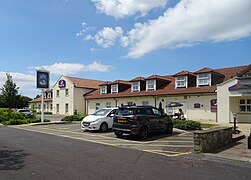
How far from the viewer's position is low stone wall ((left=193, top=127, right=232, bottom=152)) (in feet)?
30.4

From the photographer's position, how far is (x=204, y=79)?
88.0 ft

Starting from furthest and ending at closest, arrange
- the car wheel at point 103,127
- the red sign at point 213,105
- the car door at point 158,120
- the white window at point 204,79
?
the white window at point 204,79 → the red sign at point 213,105 → the car wheel at point 103,127 → the car door at point 158,120

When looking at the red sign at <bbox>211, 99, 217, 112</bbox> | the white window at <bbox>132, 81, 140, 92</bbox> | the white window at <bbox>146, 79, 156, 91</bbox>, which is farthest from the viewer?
the white window at <bbox>132, 81, 140, 92</bbox>

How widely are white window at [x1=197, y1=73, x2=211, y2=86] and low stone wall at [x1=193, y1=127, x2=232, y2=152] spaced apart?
1610 centimetres

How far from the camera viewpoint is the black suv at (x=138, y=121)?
12.7 m

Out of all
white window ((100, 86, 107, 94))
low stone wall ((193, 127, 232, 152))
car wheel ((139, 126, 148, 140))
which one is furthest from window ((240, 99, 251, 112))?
white window ((100, 86, 107, 94))

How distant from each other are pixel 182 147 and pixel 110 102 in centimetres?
2661

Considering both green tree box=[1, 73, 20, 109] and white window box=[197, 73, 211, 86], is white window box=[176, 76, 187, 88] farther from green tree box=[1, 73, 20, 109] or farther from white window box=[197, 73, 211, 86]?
green tree box=[1, 73, 20, 109]

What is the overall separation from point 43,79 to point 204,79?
17.5 metres

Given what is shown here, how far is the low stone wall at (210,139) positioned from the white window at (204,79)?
16101 mm

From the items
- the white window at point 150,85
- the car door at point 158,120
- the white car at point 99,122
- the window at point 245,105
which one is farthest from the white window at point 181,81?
the car door at point 158,120

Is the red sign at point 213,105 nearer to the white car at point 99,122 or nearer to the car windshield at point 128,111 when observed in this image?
the white car at point 99,122

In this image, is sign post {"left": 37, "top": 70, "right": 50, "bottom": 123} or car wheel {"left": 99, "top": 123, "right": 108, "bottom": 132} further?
sign post {"left": 37, "top": 70, "right": 50, "bottom": 123}

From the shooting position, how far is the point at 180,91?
2744cm
